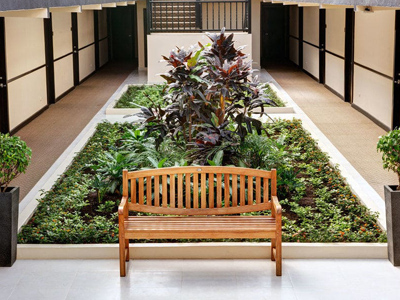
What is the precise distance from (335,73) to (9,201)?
41.2ft

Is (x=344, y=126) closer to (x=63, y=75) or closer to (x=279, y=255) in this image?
(x=279, y=255)

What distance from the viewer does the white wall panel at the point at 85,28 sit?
20.6m

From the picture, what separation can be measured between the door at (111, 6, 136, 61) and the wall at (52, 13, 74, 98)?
29.9ft

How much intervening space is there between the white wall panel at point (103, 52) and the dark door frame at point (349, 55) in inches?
449

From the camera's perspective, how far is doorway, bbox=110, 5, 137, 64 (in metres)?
27.7

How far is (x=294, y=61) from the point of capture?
2502 cm

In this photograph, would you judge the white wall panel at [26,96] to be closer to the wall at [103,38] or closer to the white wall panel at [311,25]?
the white wall panel at [311,25]

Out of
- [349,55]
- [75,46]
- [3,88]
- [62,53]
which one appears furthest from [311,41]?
[3,88]

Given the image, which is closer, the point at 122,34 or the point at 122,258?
the point at 122,258

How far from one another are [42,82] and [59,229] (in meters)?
9.18

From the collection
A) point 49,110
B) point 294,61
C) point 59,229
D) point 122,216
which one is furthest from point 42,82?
point 294,61

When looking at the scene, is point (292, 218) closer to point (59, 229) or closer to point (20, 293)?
point (59, 229)

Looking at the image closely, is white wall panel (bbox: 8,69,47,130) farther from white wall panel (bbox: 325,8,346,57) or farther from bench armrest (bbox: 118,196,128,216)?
white wall panel (bbox: 325,8,346,57)

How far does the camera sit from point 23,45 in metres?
13.2
